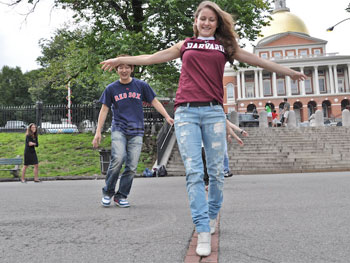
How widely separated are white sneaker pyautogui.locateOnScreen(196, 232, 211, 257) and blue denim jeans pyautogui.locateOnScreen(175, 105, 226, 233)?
0.05 meters

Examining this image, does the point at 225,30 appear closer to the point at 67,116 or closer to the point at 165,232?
the point at 165,232

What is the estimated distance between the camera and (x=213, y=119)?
2.93 metres

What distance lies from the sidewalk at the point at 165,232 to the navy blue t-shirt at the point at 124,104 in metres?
1.19

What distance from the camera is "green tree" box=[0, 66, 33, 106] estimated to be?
59344 millimetres

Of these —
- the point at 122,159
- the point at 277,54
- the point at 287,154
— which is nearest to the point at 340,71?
the point at 277,54

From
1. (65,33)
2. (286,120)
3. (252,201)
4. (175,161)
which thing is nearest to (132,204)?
(252,201)

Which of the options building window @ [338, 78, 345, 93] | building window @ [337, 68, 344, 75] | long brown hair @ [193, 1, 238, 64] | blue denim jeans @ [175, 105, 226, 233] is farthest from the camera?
building window @ [337, 68, 344, 75]

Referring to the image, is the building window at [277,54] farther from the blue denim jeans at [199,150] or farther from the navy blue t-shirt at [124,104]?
the blue denim jeans at [199,150]

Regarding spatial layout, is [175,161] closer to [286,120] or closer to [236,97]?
[286,120]

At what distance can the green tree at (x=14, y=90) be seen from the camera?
59344 millimetres

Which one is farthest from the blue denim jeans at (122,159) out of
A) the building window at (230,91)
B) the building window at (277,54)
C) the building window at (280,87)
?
the building window at (277,54)

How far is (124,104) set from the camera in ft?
16.1

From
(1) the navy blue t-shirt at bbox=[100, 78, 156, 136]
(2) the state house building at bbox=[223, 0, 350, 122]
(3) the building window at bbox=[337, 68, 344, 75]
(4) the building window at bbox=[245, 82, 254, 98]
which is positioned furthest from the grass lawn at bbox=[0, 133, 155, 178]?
(3) the building window at bbox=[337, 68, 344, 75]

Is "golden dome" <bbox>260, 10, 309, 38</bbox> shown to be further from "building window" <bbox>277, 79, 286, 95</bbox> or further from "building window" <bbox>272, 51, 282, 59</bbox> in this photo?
"building window" <bbox>277, 79, 286, 95</bbox>
